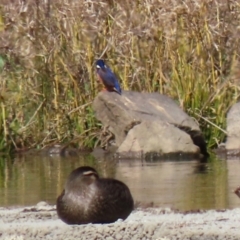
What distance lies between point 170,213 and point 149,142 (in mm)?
4573

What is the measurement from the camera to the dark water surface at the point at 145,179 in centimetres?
794

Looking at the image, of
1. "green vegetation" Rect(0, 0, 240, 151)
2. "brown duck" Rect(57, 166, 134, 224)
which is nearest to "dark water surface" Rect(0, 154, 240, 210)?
"green vegetation" Rect(0, 0, 240, 151)

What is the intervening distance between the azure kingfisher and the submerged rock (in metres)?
0.08

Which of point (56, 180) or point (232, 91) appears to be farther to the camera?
point (232, 91)

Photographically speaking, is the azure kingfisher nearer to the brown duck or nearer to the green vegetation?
the green vegetation

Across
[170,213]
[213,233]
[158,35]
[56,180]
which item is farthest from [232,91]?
[213,233]

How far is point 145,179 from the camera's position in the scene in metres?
9.41

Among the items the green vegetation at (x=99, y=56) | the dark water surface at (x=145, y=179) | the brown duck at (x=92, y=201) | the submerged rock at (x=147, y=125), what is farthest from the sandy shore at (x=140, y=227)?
the green vegetation at (x=99, y=56)

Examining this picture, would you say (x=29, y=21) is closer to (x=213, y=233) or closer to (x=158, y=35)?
(x=158, y=35)

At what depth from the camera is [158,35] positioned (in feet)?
40.2

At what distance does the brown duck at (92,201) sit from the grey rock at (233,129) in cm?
520

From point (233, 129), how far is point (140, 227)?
5.67 m

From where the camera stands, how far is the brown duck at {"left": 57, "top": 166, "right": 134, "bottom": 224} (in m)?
6.22

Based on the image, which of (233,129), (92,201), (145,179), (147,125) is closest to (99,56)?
(147,125)
